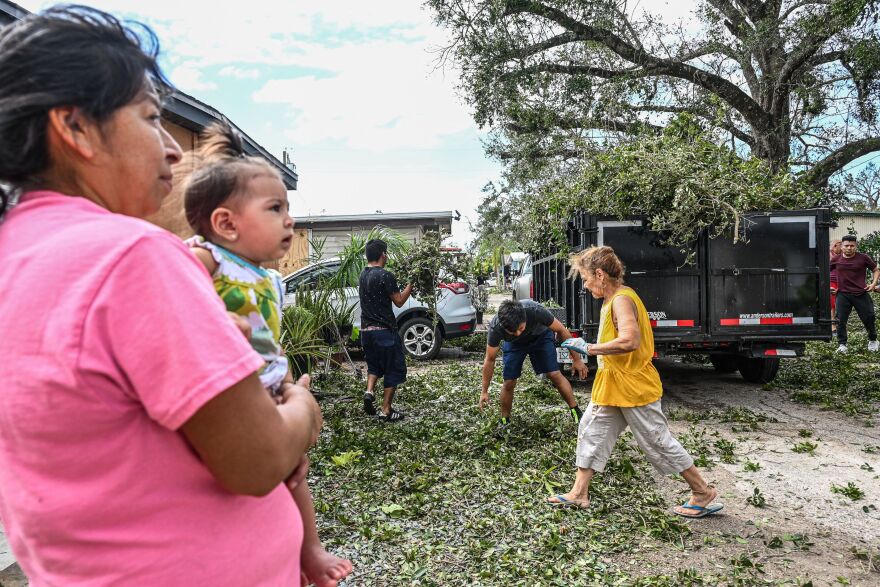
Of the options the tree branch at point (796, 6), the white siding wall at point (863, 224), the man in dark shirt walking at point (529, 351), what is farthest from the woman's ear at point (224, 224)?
the white siding wall at point (863, 224)

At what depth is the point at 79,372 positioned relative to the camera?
0.93 meters

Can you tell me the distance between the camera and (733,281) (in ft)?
27.5

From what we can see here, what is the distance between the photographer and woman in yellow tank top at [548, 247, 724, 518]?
4867 millimetres

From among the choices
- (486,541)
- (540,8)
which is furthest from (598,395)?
(540,8)

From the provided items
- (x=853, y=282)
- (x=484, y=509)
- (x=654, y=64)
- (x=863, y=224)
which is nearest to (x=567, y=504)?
(x=484, y=509)

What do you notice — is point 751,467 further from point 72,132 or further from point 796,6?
point 796,6

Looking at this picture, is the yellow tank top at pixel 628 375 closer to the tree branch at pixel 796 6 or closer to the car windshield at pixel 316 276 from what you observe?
the car windshield at pixel 316 276

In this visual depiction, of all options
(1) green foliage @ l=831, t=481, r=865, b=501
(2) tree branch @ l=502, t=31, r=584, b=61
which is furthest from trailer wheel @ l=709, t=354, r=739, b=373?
(2) tree branch @ l=502, t=31, r=584, b=61

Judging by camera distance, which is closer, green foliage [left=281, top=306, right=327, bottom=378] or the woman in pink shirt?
the woman in pink shirt

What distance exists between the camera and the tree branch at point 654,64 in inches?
532

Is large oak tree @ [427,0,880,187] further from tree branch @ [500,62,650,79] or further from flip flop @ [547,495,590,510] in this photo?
flip flop @ [547,495,590,510]

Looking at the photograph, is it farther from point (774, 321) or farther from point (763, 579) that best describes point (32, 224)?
point (774, 321)

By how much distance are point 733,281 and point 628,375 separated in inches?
165

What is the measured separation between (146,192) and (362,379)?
9559 millimetres
